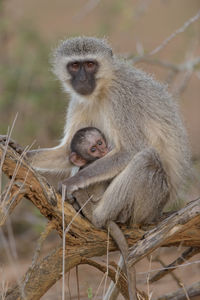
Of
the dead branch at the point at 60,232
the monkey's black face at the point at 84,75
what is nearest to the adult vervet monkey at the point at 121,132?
the monkey's black face at the point at 84,75

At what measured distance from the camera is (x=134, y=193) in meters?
4.43

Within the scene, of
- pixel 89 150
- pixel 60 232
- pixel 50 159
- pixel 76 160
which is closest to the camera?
pixel 60 232

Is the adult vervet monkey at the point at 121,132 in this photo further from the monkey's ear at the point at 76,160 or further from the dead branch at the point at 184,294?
the dead branch at the point at 184,294

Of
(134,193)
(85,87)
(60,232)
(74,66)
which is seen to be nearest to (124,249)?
(60,232)

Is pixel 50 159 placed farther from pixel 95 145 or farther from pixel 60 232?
pixel 60 232

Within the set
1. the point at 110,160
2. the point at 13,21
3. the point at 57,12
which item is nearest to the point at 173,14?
the point at 57,12

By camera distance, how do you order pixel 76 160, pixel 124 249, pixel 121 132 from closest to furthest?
pixel 124 249 < pixel 121 132 < pixel 76 160

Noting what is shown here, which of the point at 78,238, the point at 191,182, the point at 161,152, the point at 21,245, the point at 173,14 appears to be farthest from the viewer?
the point at 173,14

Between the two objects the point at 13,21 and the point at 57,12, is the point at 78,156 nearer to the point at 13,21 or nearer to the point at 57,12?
the point at 13,21

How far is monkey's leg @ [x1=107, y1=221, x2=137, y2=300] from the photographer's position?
357 centimetres

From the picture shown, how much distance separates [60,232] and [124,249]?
20.2 inches

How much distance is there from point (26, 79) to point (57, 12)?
1068cm

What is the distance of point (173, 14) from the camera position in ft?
58.8

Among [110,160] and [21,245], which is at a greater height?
[110,160]
